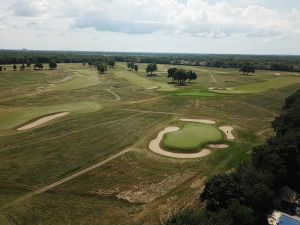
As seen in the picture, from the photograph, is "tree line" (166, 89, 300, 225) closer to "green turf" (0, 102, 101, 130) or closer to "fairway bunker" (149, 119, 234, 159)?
"fairway bunker" (149, 119, 234, 159)

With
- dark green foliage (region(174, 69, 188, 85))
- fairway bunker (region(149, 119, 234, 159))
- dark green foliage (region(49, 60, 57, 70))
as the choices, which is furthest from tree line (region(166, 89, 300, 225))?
dark green foliage (region(49, 60, 57, 70))

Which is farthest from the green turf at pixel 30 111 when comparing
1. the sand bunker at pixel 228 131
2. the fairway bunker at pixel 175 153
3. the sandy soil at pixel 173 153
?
the sand bunker at pixel 228 131

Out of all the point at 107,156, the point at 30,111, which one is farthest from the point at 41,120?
the point at 107,156

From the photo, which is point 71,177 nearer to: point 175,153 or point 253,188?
point 175,153

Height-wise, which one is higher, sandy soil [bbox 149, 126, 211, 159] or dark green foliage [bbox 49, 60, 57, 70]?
dark green foliage [bbox 49, 60, 57, 70]

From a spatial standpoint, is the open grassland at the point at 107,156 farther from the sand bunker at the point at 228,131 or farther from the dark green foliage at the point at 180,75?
the dark green foliage at the point at 180,75

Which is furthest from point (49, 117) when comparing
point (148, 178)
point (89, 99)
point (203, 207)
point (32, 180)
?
point (203, 207)

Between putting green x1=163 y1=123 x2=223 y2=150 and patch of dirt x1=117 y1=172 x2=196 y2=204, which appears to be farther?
putting green x1=163 y1=123 x2=223 y2=150
